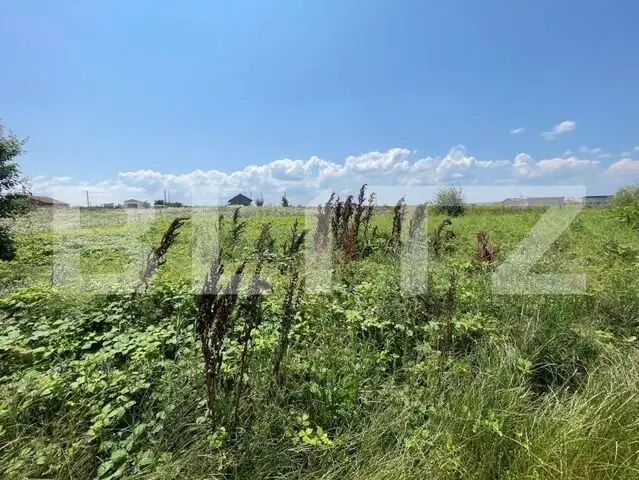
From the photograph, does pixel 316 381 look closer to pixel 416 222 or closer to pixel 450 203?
pixel 416 222

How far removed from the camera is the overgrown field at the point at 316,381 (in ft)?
4.87

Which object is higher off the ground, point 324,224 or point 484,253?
point 324,224

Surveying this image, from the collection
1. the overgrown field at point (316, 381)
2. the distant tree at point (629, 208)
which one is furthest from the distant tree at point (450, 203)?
the overgrown field at point (316, 381)

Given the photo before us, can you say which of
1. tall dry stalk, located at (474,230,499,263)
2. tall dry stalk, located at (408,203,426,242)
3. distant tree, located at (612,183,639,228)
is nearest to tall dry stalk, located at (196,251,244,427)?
tall dry stalk, located at (474,230,499,263)

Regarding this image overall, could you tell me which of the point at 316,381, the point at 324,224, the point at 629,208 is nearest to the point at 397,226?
the point at 324,224

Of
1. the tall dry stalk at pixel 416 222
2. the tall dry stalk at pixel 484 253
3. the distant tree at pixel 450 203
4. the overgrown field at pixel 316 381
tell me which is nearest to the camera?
the overgrown field at pixel 316 381

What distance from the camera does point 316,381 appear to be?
189 centimetres

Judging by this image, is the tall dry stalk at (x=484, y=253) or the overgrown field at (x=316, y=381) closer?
the overgrown field at (x=316, y=381)

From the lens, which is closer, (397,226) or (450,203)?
(397,226)

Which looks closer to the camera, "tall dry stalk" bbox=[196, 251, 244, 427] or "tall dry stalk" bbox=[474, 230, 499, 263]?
"tall dry stalk" bbox=[196, 251, 244, 427]

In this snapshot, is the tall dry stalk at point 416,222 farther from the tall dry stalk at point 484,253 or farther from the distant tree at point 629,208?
the distant tree at point 629,208

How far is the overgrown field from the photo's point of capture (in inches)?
58.4

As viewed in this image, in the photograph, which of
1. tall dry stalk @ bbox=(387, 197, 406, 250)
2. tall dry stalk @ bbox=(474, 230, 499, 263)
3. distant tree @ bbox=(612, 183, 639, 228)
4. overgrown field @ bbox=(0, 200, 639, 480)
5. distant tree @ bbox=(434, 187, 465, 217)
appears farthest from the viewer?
distant tree @ bbox=(434, 187, 465, 217)

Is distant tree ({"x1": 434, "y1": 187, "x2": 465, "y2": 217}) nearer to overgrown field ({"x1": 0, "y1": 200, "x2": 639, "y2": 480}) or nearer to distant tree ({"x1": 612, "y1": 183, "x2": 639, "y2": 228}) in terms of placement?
distant tree ({"x1": 612, "y1": 183, "x2": 639, "y2": 228})
